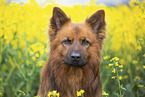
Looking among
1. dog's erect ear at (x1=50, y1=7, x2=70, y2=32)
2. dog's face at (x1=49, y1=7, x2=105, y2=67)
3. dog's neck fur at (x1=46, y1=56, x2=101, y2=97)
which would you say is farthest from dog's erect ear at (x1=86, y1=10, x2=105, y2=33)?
dog's neck fur at (x1=46, y1=56, x2=101, y2=97)

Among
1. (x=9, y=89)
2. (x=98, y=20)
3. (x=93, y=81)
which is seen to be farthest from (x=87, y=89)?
(x=9, y=89)

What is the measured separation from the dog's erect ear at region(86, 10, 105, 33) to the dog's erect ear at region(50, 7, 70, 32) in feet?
1.52

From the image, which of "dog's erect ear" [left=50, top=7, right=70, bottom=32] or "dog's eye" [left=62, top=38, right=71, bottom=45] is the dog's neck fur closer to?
"dog's eye" [left=62, top=38, right=71, bottom=45]

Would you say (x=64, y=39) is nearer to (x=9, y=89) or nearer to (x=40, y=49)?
(x=40, y=49)

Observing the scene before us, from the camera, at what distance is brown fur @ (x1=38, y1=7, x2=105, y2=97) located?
10.0ft

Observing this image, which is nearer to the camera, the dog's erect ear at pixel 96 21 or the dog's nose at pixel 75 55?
the dog's nose at pixel 75 55

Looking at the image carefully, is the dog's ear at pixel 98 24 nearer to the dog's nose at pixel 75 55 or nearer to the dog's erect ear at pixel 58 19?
the dog's erect ear at pixel 58 19

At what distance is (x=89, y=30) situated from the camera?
10.6 feet

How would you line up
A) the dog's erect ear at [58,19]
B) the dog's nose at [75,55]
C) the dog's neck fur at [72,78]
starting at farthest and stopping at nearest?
the dog's erect ear at [58,19] < the dog's neck fur at [72,78] < the dog's nose at [75,55]

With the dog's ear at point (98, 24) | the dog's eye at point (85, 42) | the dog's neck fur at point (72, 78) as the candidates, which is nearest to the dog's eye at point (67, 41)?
the dog's eye at point (85, 42)

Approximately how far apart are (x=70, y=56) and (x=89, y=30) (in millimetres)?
708

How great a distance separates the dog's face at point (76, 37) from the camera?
9.64ft

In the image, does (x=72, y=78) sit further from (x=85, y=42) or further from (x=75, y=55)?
(x=85, y=42)

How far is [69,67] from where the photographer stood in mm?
3139
